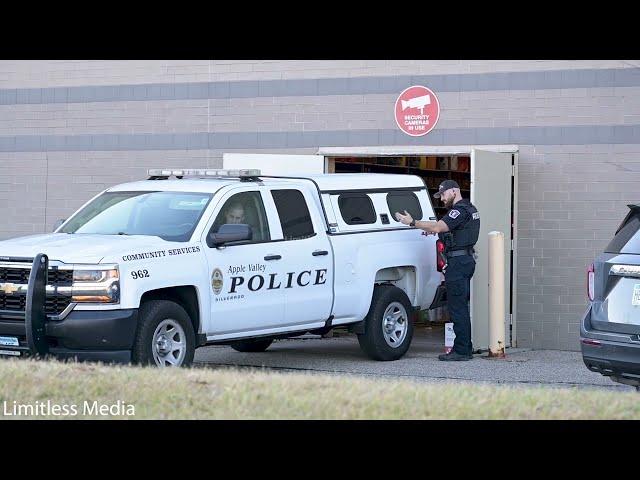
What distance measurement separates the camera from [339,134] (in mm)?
17188

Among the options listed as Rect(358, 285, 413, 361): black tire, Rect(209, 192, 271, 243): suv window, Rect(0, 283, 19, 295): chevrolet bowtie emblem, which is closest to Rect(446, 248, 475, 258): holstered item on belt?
Rect(358, 285, 413, 361): black tire

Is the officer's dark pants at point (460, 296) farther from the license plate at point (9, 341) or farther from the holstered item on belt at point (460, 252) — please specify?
the license plate at point (9, 341)

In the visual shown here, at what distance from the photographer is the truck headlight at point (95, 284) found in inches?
423

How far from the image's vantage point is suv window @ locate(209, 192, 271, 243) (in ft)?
40.4

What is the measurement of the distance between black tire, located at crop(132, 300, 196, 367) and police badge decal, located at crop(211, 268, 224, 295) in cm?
44

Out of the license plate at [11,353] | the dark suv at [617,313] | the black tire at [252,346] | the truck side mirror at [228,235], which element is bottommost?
the black tire at [252,346]

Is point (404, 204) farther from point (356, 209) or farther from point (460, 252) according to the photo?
point (460, 252)

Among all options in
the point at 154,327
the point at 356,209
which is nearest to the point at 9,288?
the point at 154,327

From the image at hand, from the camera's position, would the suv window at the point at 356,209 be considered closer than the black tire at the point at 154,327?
No

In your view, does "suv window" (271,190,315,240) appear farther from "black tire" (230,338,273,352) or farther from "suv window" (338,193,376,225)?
"black tire" (230,338,273,352)

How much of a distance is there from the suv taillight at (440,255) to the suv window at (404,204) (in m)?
0.46

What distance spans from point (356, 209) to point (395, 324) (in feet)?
4.56

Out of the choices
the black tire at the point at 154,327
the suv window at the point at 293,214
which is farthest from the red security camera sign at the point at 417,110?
the black tire at the point at 154,327

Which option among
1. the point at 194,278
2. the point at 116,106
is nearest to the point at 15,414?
the point at 194,278
